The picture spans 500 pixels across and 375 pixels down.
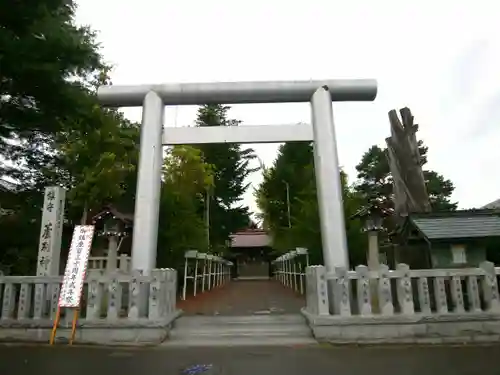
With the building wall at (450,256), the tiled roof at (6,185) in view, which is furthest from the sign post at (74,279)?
the building wall at (450,256)

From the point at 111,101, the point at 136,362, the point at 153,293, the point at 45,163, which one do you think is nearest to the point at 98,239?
the point at 45,163

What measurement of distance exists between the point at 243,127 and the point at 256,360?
4.86 meters

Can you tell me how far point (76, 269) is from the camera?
→ 7.48 meters

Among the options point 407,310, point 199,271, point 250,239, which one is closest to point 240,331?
point 407,310

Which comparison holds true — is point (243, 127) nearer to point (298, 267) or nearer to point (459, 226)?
point (459, 226)

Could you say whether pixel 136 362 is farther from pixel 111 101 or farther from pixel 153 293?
pixel 111 101

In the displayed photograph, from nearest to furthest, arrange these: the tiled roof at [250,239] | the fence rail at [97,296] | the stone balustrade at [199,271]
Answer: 1. the fence rail at [97,296]
2. the stone balustrade at [199,271]
3. the tiled roof at [250,239]

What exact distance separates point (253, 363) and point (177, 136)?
505 centimetres

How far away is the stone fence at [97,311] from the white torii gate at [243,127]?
1487 mm

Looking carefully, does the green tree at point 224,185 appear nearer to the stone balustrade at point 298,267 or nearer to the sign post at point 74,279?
the stone balustrade at point 298,267

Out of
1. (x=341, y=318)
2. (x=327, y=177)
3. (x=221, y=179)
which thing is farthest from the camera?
(x=221, y=179)

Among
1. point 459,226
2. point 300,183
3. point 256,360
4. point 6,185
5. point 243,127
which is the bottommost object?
point 256,360

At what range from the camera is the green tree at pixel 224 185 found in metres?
35.0

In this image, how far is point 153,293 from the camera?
7484mm
